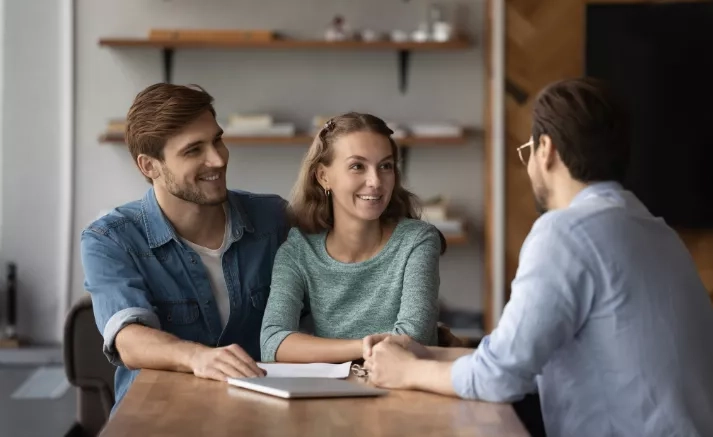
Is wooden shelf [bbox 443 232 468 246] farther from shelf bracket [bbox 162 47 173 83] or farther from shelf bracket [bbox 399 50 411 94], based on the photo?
shelf bracket [bbox 162 47 173 83]

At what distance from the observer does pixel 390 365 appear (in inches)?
73.3

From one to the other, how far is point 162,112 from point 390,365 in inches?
34.8

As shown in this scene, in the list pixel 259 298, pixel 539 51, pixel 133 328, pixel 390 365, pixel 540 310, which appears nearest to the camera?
pixel 540 310

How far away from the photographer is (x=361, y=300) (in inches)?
91.0

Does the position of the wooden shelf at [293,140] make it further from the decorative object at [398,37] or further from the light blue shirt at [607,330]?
the light blue shirt at [607,330]

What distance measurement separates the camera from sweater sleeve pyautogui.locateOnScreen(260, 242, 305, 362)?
220 centimetres

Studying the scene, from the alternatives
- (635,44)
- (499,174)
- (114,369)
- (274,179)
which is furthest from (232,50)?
(114,369)

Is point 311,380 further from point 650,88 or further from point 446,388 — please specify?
point 650,88

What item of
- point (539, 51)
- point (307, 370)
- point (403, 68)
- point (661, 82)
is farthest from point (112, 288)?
point (661, 82)

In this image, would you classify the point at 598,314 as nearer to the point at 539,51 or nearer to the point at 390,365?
the point at 390,365

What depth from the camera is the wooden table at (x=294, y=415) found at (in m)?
1.56

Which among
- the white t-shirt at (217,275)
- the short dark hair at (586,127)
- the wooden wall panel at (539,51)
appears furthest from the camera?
the wooden wall panel at (539,51)

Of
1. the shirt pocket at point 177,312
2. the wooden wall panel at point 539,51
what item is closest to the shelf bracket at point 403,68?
the wooden wall panel at point 539,51

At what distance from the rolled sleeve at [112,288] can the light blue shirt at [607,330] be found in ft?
2.61
